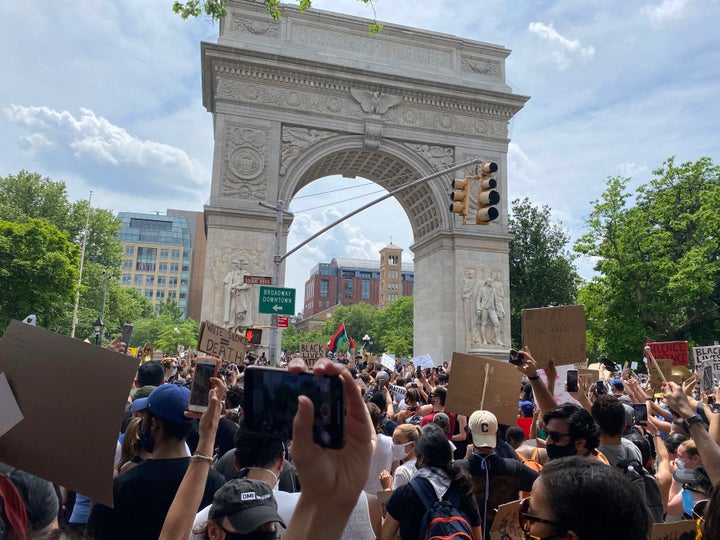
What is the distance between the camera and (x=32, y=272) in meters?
33.2

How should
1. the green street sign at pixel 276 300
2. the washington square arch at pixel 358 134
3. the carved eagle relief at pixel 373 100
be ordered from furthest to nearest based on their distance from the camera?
the carved eagle relief at pixel 373 100 < the washington square arch at pixel 358 134 < the green street sign at pixel 276 300

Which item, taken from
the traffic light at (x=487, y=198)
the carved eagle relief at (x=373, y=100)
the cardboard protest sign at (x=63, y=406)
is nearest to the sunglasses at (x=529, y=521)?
the cardboard protest sign at (x=63, y=406)

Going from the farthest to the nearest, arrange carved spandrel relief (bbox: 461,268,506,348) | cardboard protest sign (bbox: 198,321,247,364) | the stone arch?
carved spandrel relief (bbox: 461,268,506,348)
the stone arch
cardboard protest sign (bbox: 198,321,247,364)

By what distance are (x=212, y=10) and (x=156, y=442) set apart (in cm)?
911

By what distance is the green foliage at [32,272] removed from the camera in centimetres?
3284

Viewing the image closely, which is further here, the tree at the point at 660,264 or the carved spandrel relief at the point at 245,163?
the tree at the point at 660,264

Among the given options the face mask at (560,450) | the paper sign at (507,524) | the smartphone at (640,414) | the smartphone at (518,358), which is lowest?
the paper sign at (507,524)

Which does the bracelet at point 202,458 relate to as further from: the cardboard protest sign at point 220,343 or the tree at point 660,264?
the tree at point 660,264

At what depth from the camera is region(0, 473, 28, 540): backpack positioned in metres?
1.79

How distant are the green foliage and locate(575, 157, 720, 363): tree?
108ft

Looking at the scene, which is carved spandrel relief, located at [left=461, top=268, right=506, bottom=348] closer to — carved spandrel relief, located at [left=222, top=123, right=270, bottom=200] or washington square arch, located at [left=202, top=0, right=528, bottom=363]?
washington square arch, located at [left=202, top=0, right=528, bottom=363]

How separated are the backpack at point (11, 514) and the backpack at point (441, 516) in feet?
6.97

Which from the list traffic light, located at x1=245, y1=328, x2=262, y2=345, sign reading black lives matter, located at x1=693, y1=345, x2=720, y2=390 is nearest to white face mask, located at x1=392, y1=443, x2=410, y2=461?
sign reading black lives matter, located at x1=693, y1=345, x2=720, y2=390

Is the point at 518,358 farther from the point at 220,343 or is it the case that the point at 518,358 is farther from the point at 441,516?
the point at 220,343
